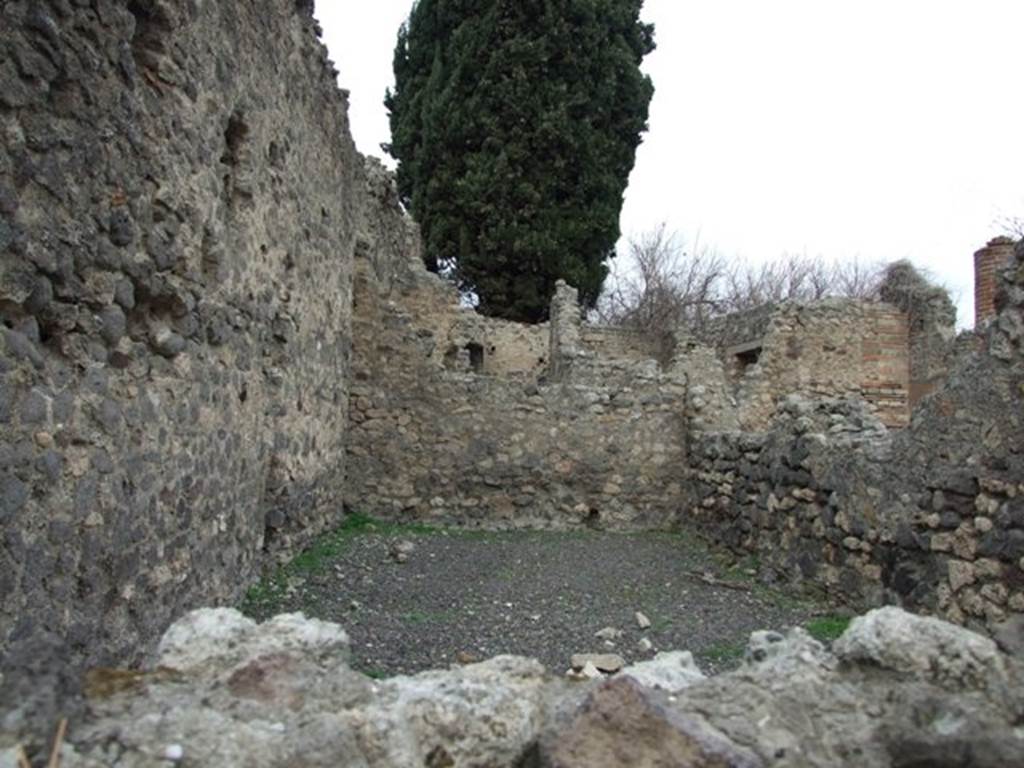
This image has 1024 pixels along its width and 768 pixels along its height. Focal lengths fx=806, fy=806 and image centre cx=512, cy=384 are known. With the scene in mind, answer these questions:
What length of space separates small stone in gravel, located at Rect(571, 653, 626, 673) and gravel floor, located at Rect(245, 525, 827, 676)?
0.30 feet

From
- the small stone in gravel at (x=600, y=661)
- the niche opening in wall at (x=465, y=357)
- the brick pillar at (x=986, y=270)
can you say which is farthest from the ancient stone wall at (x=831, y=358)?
the small stone in gravel at (x=600, y=661)

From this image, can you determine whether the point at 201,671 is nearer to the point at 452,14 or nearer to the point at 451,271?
the point at 451,271

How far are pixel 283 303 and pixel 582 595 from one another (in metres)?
3.17

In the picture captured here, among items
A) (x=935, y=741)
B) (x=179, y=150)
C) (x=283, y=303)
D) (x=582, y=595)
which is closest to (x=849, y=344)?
(x=582, y=595)

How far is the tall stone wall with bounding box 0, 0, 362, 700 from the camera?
2.69 meters

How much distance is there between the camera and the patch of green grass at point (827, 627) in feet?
16.6

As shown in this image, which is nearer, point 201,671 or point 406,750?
point 406,750

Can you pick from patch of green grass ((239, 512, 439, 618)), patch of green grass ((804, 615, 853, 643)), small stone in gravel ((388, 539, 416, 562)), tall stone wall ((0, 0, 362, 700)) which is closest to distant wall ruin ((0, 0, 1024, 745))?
tall stone wall ((0, 0, 362, 700))

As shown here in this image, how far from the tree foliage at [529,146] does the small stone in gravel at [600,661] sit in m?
13.9

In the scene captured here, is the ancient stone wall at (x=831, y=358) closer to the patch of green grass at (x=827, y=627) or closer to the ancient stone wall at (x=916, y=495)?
the ancient stone wall at (x=916, y=495)

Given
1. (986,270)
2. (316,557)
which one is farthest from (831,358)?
(316,557)

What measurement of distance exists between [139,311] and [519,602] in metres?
3.27

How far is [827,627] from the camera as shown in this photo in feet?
17.2

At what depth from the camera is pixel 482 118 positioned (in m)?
17.9
